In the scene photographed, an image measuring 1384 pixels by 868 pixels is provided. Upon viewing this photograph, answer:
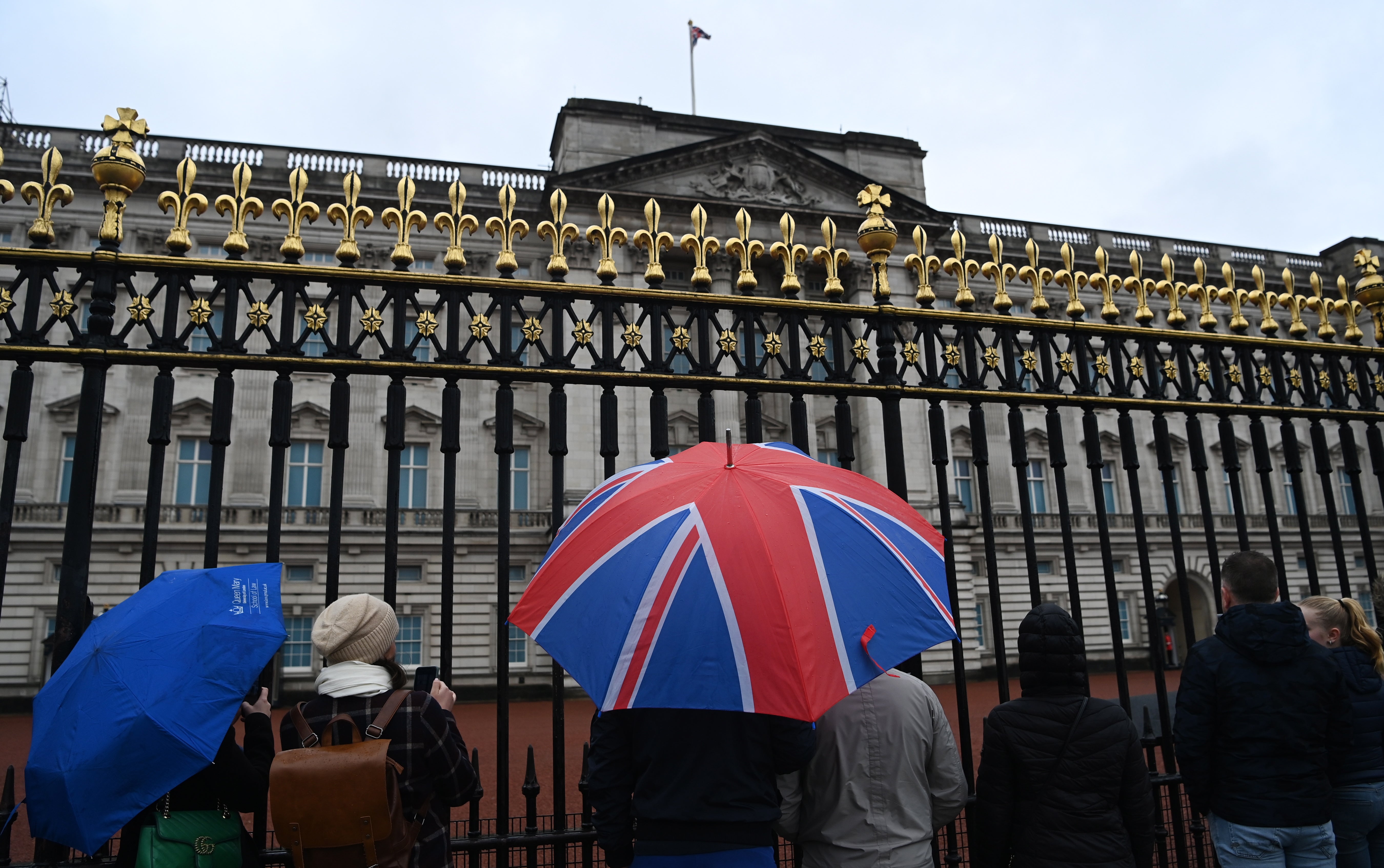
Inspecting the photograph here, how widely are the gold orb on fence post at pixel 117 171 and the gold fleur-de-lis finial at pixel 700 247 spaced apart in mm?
2311

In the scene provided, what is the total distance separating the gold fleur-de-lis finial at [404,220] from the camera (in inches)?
148

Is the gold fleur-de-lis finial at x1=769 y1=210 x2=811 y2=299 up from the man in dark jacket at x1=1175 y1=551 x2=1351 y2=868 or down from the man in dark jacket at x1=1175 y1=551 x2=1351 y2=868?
up

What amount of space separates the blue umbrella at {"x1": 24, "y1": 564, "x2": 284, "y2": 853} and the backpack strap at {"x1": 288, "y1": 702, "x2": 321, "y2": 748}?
179 mm

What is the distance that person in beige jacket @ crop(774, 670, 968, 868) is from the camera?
2.83 m

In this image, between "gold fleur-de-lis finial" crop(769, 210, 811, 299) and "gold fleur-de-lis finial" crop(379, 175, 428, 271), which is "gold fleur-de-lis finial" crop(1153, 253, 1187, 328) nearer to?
"gold fleur-de-lis finial" crop(769, 210, 811, 299)

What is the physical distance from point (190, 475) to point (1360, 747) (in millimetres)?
22916

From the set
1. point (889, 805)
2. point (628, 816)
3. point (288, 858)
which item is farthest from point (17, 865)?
point (889, 805)

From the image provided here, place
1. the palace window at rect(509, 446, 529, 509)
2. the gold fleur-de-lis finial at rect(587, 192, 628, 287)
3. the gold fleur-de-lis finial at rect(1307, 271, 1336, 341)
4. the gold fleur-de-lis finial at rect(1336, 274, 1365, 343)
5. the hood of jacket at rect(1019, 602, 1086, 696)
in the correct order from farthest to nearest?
the palace window at rect(509, 446, 529, 509)
the gold fleur-de-lis finial at rect(1336, 274, 1365, 343)
the gold fleur-de-lis finial at rect(1307, 271, 1336, 341)
the gold fleur-de-lis finial at rect(587, 192, 628, 287)
the hood of jacket at rect(1019, 602, 1086, 696)

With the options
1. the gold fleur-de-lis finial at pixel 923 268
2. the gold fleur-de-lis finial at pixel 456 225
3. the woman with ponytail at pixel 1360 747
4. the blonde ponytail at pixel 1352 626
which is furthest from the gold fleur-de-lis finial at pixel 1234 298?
the gold fleur-de-lis finial at pixel 456 225

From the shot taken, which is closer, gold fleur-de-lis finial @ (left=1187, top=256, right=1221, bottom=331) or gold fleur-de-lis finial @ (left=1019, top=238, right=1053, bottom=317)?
gold fleur-de-lis finial @ (left=1019, top=238, right=1053, bottom=317)

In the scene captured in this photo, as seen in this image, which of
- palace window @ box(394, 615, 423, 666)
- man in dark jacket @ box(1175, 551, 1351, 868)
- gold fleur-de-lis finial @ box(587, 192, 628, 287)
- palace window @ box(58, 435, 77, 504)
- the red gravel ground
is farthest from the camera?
palace window @ box(394, 615, 423, 666)

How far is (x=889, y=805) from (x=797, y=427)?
1802mm

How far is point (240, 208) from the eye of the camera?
12.0 ft

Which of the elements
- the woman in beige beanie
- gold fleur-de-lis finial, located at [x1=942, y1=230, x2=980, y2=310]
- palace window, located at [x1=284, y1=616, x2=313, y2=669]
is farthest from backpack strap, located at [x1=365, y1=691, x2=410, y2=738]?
palace window, located at [x1=284, y1=616, x2=313, y2=669]
